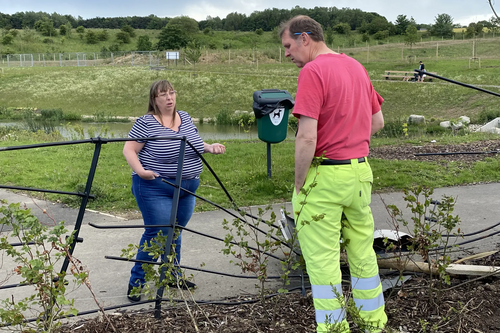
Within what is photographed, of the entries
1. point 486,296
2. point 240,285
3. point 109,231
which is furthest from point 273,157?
point 486,296

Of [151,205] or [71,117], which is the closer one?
[151,205]

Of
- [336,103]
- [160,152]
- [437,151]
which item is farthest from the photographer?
[437,151]

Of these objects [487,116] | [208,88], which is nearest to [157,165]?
[487,116]

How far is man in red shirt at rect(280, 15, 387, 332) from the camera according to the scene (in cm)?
264

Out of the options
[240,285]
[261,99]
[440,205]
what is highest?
[261,99]

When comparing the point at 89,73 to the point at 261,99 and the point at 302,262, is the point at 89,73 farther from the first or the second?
the point at 302,262

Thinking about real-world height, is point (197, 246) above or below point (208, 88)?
below

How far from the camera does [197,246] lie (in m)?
4.77

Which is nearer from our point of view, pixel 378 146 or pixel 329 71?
pixel 329 71

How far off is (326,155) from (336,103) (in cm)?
31

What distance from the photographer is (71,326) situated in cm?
309

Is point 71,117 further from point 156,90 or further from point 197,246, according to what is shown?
point 156,90

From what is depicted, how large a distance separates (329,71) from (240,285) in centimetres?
201

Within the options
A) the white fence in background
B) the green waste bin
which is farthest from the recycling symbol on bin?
the white fence in background
